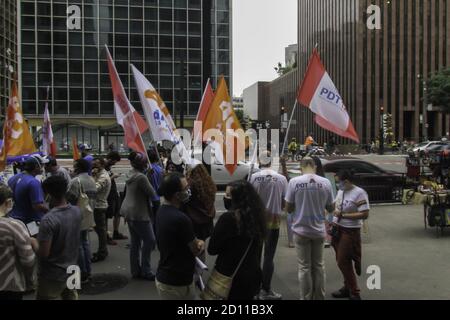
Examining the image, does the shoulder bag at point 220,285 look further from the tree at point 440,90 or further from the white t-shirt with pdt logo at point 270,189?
the tree at point 440,90

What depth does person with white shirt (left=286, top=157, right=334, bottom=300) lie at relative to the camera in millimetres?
5223

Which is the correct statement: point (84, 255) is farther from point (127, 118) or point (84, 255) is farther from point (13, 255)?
point (13, 255)

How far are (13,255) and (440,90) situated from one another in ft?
136

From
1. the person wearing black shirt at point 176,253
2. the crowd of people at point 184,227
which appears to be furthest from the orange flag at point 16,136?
the person wearing black shirt at point 176,253

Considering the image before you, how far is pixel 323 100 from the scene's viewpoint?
7.23 meters

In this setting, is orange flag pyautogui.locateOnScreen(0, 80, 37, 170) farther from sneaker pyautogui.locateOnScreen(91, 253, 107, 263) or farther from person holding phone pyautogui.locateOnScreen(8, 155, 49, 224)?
person holding phone pyautogui.locateOnScreen(8, 155, 49, 224)

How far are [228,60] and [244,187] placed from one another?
2077 inches

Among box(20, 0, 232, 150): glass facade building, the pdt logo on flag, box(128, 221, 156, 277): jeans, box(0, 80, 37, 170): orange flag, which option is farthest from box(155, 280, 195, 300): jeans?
box(20, 0, 232, 150): glass facade building

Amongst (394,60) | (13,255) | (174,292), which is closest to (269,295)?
(174,292)

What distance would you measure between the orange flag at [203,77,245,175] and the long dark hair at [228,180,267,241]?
12.2ft

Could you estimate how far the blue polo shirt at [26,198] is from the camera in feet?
18.3

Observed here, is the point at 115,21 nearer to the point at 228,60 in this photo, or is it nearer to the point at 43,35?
the point at 43,35

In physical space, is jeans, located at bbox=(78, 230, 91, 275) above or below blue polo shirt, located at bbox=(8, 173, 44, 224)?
below

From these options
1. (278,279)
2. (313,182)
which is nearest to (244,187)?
(313,182)
